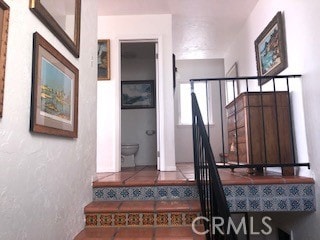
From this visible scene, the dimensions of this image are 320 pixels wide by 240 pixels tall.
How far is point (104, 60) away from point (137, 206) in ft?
7.83

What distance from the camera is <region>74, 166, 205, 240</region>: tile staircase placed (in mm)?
1908

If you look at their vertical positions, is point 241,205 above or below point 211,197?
below

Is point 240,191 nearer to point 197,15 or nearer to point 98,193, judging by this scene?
point 98,193

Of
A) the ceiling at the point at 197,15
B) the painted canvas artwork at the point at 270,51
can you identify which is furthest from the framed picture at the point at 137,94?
the painted canvas artwork at the point at 270,51

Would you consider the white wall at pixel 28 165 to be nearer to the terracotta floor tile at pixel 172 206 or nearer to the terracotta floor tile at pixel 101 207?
the terracotta floor tile at pixel 101 207

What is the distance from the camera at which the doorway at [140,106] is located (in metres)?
5.34

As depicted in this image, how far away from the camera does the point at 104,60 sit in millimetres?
3777

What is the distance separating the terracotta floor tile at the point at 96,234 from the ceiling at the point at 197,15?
284 centimetres

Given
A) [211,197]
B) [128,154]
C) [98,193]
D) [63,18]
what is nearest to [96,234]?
[98,193]

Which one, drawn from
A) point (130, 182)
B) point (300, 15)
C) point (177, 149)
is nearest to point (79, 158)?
point (130, 182)

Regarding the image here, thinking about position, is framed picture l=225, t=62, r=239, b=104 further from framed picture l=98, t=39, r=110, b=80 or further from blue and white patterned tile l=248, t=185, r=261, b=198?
blue and white patterned tile l=248, t=185, r=261, b=198

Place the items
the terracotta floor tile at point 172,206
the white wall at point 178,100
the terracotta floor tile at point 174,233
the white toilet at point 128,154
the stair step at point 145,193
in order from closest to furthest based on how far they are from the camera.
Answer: the terracotta floor tile at point 174,233
the terracotta floor tile at point 172,206
the stair step at point 145,193
the white toilet at point 128,154
the white wall at point 178,100

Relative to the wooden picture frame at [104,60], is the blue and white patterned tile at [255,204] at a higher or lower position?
lower

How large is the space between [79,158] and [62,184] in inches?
14.4
